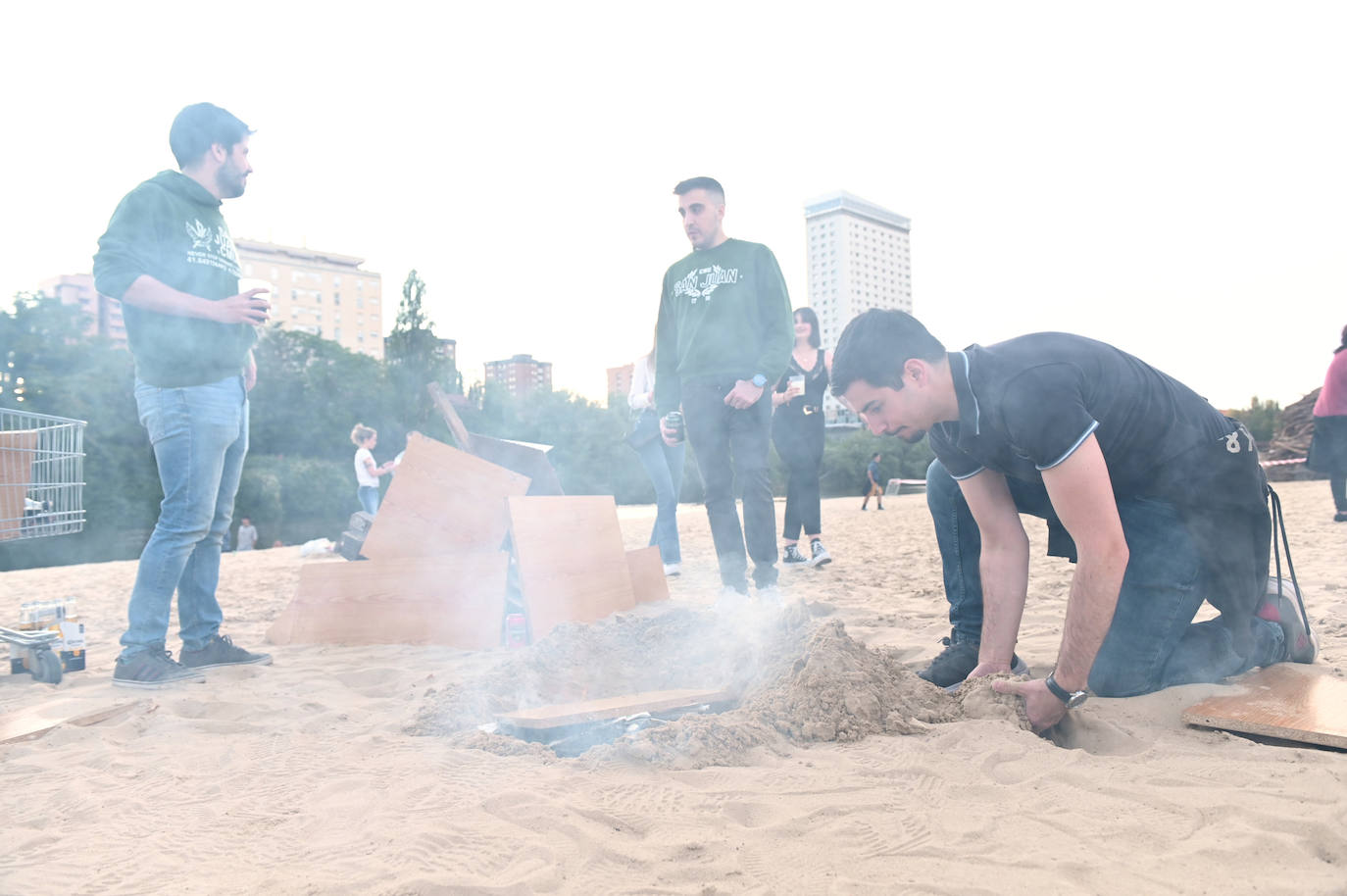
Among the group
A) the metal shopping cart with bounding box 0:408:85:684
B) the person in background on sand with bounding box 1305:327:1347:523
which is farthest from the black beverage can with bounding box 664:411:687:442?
the person in background on sand with bounding box 1305:327:1347:523

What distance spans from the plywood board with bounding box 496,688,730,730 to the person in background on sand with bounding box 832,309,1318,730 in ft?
2.39

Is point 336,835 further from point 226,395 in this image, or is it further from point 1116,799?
point 226,395

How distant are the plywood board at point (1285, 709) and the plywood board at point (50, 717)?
299cm

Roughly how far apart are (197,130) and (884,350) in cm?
279

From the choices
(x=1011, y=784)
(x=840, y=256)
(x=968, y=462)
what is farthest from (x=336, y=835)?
(x=840, y=256)

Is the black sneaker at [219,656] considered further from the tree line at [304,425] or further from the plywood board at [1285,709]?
the tree line at [304,425]

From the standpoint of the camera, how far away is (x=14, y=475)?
321cm

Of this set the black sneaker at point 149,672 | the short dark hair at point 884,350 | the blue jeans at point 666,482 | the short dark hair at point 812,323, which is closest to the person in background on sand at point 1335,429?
the short dark hair at point 812,323

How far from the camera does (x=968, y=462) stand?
2.34 metres

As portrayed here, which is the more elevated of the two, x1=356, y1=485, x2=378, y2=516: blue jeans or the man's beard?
the man's beard

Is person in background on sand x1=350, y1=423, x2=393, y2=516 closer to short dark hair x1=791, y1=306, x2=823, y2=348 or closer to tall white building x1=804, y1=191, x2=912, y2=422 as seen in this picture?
short dark hair x1=791, y1=306, x2=823, y2=348

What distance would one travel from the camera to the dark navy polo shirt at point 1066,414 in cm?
194

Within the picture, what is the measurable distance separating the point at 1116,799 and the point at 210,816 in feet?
6.06

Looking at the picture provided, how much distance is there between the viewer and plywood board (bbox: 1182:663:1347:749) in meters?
1.87
